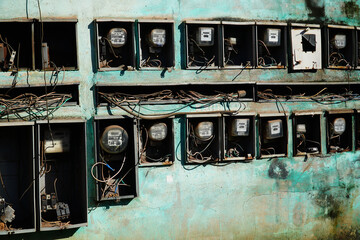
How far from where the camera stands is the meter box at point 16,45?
6891mm

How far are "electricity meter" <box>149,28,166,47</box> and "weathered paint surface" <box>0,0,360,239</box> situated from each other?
0.20m

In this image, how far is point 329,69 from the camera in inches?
328

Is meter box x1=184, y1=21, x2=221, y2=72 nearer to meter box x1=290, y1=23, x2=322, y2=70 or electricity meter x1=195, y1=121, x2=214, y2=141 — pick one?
electricity meter x1=195, y1=121, x2=214, y2=141

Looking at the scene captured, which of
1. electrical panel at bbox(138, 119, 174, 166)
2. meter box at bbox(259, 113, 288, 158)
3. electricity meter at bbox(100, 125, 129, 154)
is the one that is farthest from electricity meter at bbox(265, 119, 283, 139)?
electricity meter at bbox(100, 125, 129, 154)

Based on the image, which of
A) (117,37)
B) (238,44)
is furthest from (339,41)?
(117,37)

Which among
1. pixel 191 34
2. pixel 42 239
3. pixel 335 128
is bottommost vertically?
pixel 42 239

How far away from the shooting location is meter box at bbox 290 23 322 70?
8.03 m

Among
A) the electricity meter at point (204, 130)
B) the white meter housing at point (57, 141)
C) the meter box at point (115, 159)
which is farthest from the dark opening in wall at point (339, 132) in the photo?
the white meter housing at point (57, 141)

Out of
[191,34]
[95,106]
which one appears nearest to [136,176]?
[95,106]

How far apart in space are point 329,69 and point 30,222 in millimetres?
5125

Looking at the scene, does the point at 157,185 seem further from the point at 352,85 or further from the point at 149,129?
the point at 352,85

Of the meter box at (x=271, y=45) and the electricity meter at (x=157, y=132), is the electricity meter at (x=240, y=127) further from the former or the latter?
the electricity meter at (x=157, y=132)

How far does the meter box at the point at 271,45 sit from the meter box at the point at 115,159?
2292 mm

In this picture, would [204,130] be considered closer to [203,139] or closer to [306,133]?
[203,139]
